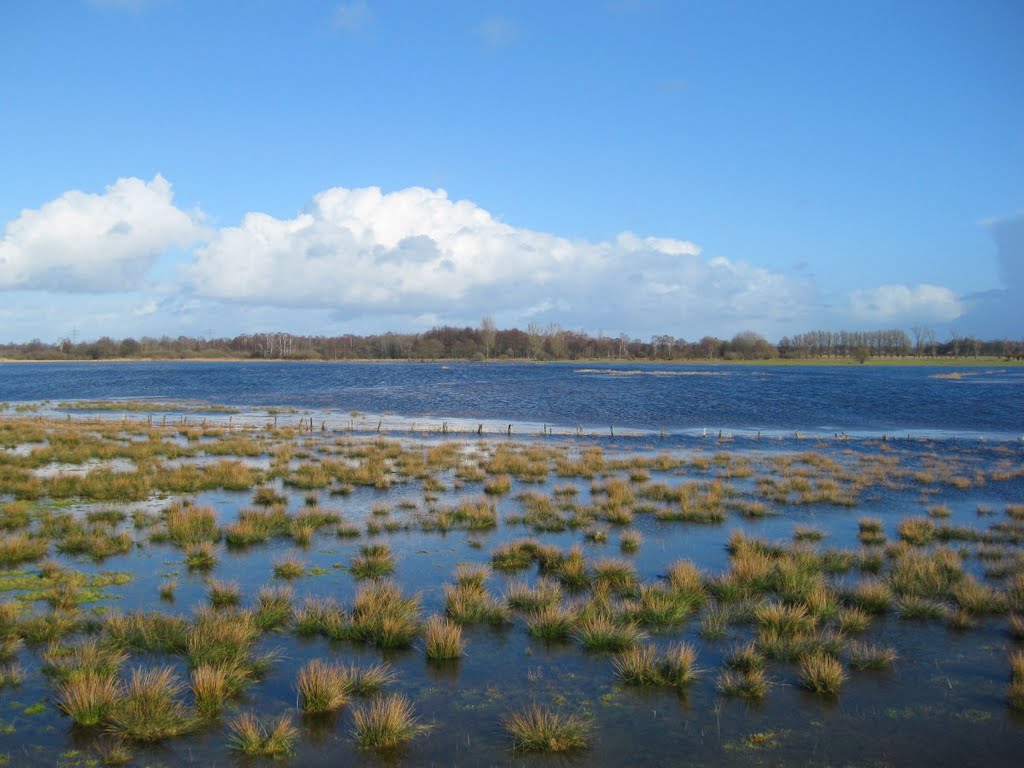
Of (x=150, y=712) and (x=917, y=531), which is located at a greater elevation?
(x=150, y=712)

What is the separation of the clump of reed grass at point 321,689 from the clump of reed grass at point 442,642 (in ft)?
4.81

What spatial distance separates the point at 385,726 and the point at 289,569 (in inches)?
250

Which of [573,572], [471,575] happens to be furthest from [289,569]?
[573,572]

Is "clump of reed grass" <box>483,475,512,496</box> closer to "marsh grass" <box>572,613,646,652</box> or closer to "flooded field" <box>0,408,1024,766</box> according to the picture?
"flooded field" <box>0,408,1024,766</box>

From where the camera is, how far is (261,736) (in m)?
7.69

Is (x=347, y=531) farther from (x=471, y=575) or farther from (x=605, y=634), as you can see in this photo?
(x=605, y=634)

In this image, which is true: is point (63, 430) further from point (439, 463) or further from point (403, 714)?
point (403, 714)

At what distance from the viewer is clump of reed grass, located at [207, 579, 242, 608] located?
11758 millimetres

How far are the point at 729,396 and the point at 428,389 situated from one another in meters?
35.1

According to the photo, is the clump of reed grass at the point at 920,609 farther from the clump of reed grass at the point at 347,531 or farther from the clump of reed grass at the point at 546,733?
the clump of reed grass at the point at 347,531

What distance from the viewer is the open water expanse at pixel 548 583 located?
26.4 ft

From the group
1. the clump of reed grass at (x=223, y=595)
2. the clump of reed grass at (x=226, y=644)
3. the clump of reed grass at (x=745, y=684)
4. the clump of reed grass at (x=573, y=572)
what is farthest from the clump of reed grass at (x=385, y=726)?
the clump of reed grass at (x=573, y=572)

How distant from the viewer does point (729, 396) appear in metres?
74.6

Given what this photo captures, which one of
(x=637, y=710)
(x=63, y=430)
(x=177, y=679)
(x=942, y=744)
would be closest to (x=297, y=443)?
(x=63, y=430)
